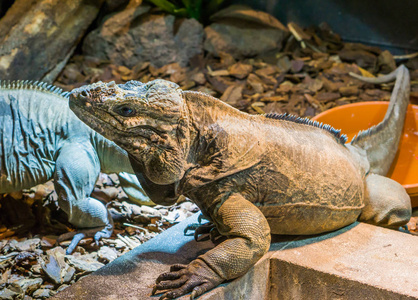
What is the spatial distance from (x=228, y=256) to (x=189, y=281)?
10.6 inches

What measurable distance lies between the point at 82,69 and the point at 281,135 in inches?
204

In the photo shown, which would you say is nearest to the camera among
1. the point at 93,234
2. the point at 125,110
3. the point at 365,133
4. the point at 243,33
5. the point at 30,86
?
the point at 125,110

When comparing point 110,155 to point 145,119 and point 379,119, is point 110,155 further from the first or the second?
point 379,119

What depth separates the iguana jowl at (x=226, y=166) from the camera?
2600 mm

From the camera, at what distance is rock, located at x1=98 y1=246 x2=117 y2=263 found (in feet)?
12.9

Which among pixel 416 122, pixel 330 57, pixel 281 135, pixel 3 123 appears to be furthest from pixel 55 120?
pixel 330 57

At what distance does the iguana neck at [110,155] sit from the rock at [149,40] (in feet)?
11.1

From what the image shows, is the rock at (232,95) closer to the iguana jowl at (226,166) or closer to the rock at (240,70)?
the rock at (240,70)

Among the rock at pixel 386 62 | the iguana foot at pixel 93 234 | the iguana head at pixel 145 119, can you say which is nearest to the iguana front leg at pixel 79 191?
the iguana foot at pixel 93 234

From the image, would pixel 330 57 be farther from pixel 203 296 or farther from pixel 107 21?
pixel 203 296

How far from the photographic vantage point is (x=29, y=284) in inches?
142

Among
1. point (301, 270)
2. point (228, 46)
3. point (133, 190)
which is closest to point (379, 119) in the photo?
point (228, 46)

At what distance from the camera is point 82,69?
7.47 meters

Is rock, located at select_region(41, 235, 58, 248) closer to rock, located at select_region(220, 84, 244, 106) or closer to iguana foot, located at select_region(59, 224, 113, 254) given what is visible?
iguana foot, located at select_region(59, 224, 113, 254)
